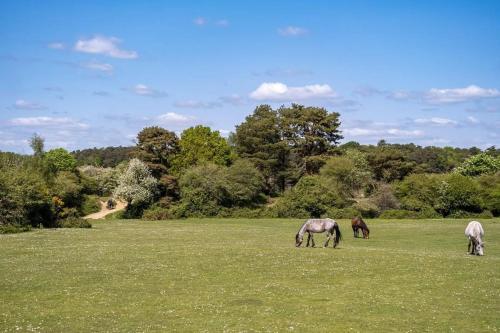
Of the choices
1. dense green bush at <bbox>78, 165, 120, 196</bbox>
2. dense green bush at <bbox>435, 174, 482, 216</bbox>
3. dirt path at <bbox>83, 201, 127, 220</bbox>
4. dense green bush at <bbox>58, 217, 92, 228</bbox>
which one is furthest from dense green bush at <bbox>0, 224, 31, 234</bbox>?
dense green bush at <bbox>78, 165, 120, 196</bbox>

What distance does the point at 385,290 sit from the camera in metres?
19.8

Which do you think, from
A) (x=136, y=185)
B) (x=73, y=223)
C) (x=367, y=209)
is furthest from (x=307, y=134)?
(x=73, y=223)

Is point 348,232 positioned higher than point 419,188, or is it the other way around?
point 419,188

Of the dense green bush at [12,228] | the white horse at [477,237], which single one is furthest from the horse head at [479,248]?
A: the dense green bush at [12,228]

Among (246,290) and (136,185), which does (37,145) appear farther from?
(246,290)

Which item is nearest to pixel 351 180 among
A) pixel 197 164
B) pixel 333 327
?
pixel 197 164

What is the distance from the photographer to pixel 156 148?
86562mm

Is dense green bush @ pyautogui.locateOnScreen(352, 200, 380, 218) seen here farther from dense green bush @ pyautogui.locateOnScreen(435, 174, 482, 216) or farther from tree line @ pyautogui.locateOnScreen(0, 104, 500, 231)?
dense green bush @ pyautogui.locateOnScreen(435, 174, 482, 216)

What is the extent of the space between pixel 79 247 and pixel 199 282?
15.8m

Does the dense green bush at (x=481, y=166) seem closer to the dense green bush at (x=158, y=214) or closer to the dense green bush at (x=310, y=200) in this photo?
the dense green bush at (x=310, y=200)

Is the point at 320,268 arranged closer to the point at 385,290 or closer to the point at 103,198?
the point at 385,290

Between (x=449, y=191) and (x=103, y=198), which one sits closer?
(x=449, y=191)

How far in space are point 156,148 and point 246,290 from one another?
6887 centimetres

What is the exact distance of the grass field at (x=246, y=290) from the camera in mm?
15391
